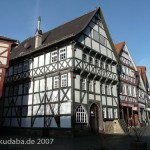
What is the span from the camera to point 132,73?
32719 mm

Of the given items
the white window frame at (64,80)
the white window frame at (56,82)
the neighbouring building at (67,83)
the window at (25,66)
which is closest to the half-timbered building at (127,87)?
the neighbouring building at (67,83)

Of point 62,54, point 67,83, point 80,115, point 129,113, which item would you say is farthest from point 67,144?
point 129,113

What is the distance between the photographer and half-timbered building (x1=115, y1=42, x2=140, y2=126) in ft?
91.5

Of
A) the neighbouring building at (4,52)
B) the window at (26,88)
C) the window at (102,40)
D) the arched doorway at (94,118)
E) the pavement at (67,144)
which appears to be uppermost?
the window at (102,40)

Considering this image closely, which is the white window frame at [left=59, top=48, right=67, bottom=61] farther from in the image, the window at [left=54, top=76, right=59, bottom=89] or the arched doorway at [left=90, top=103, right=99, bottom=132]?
the arched doorway at [left=90, top=103, right=99, bottom=132]

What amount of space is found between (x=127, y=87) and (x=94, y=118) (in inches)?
458

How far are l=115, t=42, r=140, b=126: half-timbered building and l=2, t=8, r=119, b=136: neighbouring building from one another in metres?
3.91

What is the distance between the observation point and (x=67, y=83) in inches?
715

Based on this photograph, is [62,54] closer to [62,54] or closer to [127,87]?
[62,54]

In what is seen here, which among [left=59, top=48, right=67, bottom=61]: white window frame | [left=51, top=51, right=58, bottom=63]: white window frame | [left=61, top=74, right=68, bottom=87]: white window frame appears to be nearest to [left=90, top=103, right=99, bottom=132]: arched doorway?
[left=61, top=74, right=68, bottom=87]: white window frame

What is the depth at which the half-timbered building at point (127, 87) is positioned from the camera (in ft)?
91.5

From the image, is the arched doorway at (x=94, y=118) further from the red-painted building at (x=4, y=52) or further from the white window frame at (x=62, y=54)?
the red-painted building at (x=4, y=52)

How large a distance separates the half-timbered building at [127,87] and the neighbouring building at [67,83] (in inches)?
154

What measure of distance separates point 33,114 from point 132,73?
19451 millimetres
